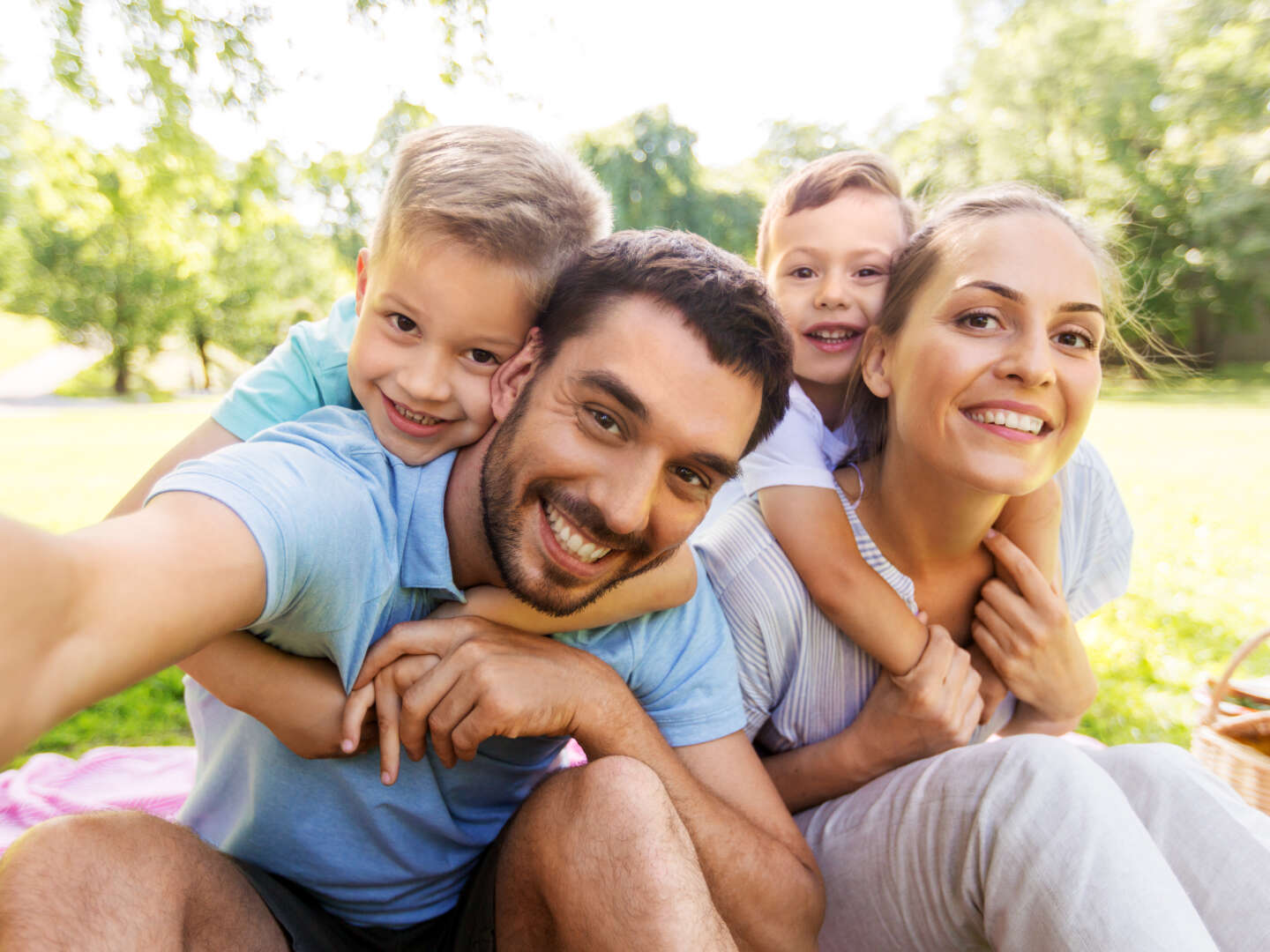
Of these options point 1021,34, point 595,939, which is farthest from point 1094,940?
point 1021,34

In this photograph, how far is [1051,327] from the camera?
2.29 m

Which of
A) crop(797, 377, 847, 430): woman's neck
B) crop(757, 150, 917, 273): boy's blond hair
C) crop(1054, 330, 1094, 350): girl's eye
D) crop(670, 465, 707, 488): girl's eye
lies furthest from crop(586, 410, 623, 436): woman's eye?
crop(757, 150, 917, 273): boy's blond hair

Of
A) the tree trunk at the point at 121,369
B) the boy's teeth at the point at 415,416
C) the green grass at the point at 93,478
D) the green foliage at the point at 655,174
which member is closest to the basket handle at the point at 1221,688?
the boy's teeth at the point at 415,416

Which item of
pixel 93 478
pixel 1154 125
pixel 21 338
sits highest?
pixel 1154 125

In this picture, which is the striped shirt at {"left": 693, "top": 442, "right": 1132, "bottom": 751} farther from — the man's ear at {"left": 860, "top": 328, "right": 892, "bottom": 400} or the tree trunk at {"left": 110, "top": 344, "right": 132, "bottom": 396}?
the tree trunk at {"left": 110, "top": 344, "right": 132, "bottom": 396}

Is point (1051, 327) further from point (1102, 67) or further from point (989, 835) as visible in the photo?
point (1102, 67)

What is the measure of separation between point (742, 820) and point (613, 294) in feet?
4.24

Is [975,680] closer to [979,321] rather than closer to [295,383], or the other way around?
[979,321]

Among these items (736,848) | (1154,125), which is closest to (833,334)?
(736,848)

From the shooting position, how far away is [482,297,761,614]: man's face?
1.97m

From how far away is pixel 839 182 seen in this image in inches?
120

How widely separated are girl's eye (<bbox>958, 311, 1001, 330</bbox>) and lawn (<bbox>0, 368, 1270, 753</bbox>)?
7.01 ft

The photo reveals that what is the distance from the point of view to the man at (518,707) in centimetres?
161

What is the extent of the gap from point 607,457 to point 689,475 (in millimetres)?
215
